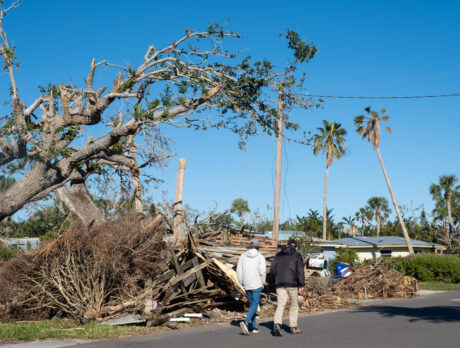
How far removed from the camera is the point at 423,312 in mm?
12984

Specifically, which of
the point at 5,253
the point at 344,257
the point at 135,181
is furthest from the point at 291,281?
the point at 344,257

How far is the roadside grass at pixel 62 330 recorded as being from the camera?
8.89 metres

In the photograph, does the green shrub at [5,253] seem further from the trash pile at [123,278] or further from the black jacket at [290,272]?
the black jacket at [290,272]

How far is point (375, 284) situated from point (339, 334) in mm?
9672

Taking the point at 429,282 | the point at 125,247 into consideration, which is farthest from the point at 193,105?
the point at 429,282

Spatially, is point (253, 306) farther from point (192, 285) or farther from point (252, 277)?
point (192, 285)

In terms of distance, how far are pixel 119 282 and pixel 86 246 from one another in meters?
1.37

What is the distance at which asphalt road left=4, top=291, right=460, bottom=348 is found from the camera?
27.3ft

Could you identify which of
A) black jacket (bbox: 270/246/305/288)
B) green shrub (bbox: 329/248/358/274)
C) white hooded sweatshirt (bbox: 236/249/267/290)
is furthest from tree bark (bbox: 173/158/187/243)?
green shrub (bbox: 329/248/358/274)

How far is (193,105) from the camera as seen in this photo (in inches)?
619

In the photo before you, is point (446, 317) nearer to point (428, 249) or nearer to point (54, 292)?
point (54, 292)

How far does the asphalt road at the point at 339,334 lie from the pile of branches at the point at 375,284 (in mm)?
5689

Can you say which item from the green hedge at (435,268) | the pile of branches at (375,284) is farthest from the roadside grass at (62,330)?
the green hedge at (435,268)

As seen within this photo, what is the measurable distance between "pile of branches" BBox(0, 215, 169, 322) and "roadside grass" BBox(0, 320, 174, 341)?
46cm
